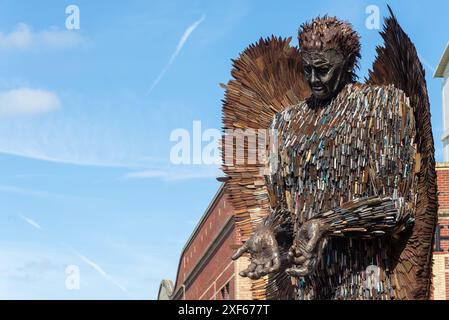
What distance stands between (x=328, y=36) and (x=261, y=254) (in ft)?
5.04

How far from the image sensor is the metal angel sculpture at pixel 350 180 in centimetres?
712

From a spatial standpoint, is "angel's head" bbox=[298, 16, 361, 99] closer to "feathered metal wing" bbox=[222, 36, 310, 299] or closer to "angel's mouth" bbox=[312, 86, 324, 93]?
"angel's mouth" bbox=[312, 86, 324, 93]

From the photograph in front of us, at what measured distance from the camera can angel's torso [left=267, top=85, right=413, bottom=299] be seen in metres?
7.21

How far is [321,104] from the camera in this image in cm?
762

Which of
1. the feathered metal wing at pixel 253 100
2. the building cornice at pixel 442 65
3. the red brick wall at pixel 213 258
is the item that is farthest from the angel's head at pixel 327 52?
the building cornice at pixel 442 65

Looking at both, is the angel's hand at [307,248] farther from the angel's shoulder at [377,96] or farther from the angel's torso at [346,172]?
the angel's shoulder at [377,96]

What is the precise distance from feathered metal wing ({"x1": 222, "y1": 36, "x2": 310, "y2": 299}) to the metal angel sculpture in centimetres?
29

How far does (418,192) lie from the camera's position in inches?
285

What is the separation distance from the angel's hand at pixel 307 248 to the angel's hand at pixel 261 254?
6.7 inches

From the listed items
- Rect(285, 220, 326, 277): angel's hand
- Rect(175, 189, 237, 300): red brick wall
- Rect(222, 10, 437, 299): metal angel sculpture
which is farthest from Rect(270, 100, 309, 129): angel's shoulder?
Rect(175, 189, 237, 300): red brick wall

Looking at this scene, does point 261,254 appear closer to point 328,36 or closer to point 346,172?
point 346,172
